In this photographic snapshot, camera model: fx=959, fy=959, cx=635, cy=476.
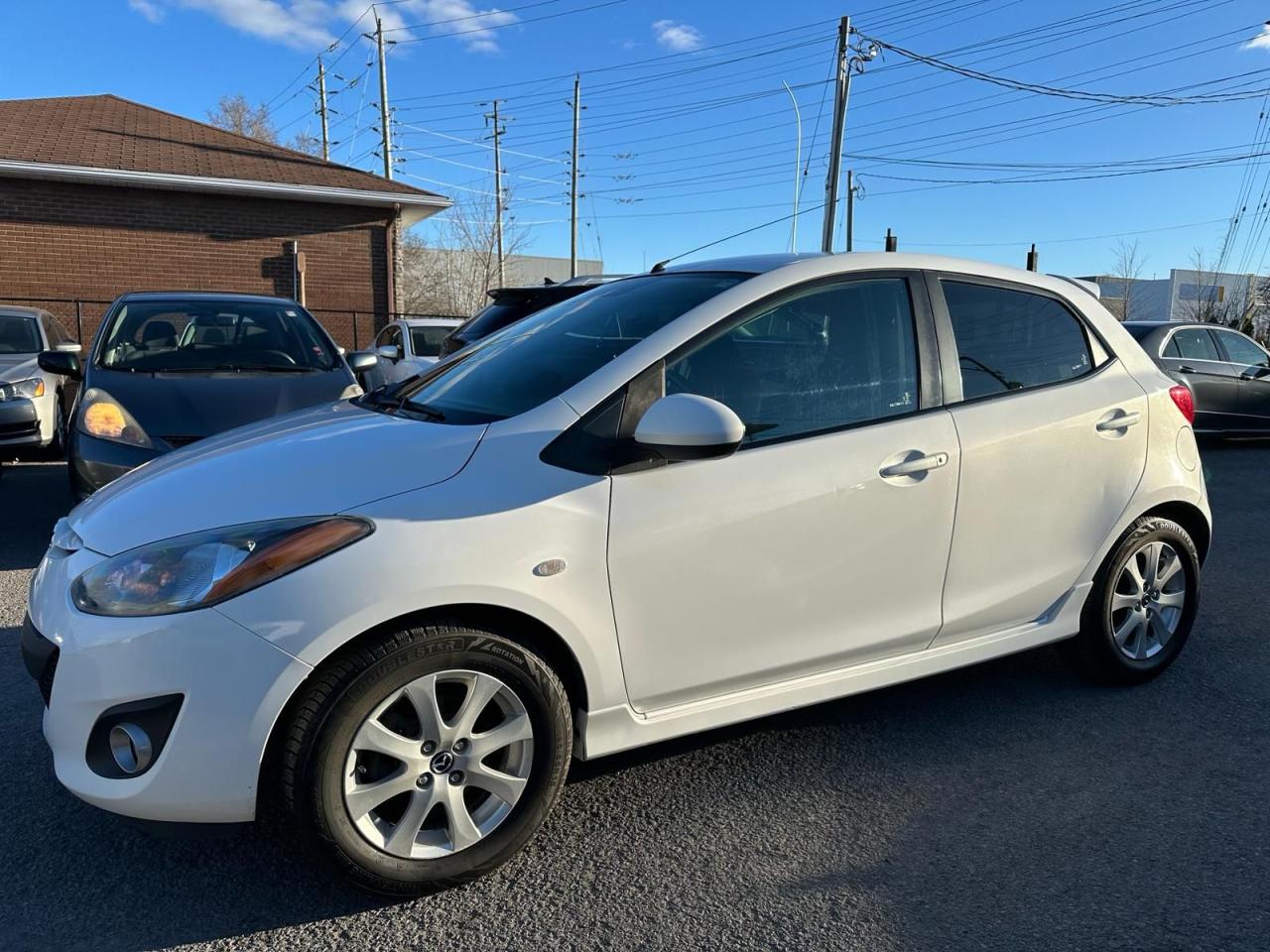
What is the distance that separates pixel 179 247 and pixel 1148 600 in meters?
16.6

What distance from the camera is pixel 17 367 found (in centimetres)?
801

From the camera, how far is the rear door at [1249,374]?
37.3ft

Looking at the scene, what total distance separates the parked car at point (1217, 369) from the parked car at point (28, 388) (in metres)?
10.9

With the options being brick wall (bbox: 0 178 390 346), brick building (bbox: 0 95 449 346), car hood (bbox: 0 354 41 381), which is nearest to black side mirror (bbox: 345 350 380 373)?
car hood (bbox: 0 354 41 381)

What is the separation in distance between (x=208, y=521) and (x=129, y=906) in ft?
3.36

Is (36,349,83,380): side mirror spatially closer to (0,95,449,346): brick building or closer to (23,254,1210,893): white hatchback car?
(23,254,1210,893): white hatchback car

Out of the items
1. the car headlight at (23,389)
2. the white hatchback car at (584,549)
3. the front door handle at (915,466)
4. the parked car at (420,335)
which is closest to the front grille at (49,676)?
the white hatchback car at (584,549)

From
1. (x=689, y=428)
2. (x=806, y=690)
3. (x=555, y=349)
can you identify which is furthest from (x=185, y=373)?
(x=806, y=690)

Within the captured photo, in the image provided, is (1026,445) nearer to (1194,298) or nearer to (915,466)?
(915,466)

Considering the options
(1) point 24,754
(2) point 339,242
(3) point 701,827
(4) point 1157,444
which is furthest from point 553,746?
(2) point 339,242

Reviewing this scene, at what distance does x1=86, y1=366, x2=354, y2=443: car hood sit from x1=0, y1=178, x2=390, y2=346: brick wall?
11.8 meters

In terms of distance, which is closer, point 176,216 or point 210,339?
point 210,339

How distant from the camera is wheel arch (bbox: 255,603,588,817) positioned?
232 cm

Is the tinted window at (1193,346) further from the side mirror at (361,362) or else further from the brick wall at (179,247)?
the brick wall at (179,247)
